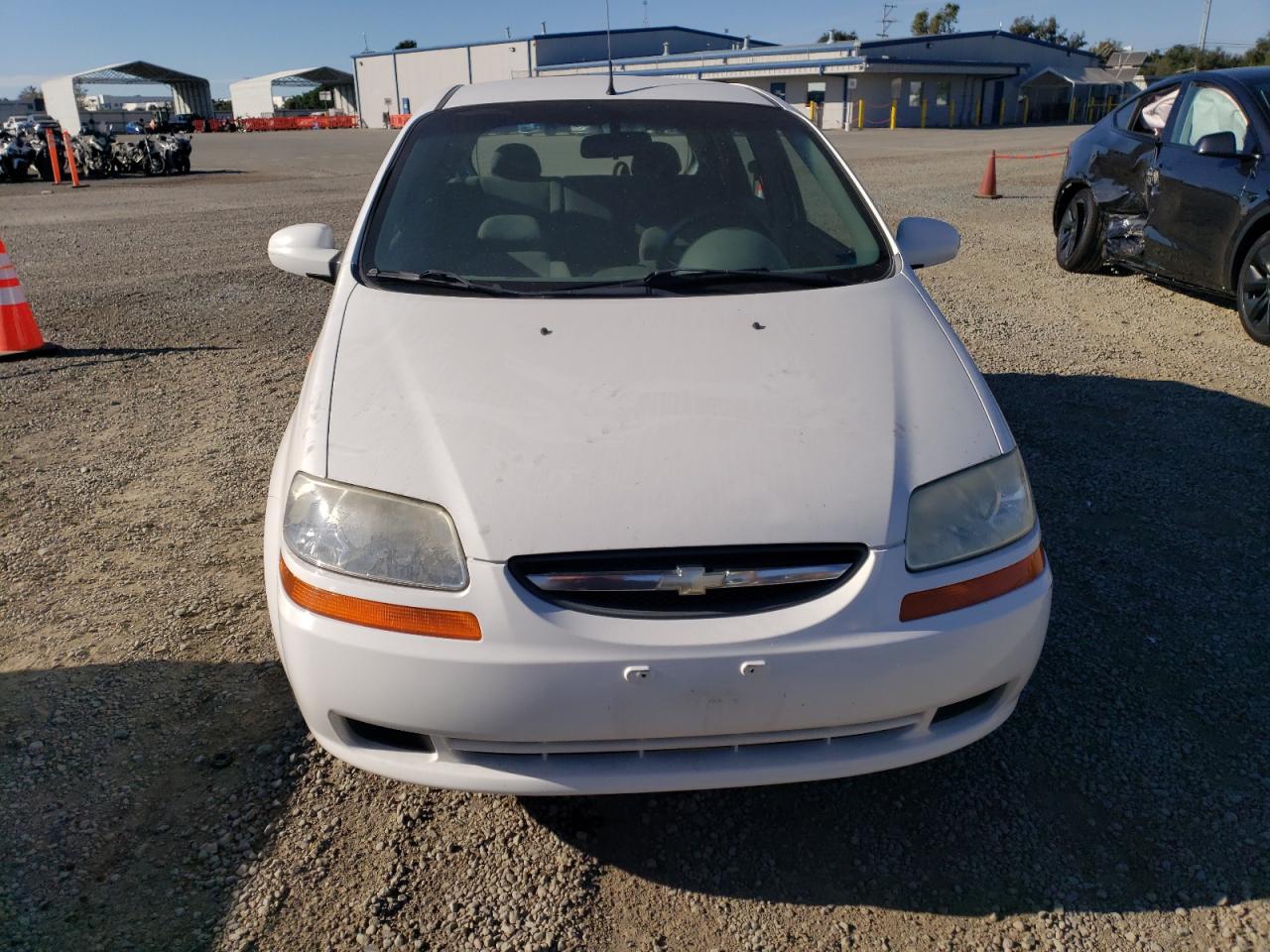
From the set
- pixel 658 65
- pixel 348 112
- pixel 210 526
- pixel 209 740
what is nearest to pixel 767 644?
pixel 209 740

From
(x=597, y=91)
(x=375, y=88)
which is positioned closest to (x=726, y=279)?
(x=597, y=91)

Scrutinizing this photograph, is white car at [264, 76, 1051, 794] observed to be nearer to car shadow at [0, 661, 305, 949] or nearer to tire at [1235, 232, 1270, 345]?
car shadow at [0, 661, 305, 949]

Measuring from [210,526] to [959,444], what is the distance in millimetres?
2958

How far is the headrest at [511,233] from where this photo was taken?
9.82ft

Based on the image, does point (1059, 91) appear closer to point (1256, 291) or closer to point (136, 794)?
point (1256, 291)

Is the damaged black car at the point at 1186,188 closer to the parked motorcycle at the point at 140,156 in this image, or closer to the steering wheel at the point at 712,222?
the steering wheel at the point at 712,222

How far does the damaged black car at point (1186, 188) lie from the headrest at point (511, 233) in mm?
5009

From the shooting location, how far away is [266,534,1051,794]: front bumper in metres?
A: 1.86

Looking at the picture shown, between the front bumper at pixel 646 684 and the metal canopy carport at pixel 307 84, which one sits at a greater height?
the metal canopy carport at pixel 307 84

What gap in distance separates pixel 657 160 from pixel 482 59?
71.2 m

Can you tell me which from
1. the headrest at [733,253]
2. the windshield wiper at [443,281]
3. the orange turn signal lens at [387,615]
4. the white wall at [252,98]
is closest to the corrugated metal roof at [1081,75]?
the headrest at [733,253]

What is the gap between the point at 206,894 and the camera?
2.10 meters

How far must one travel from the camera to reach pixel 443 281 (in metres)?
2.80

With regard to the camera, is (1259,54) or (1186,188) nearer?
(1186,188)
